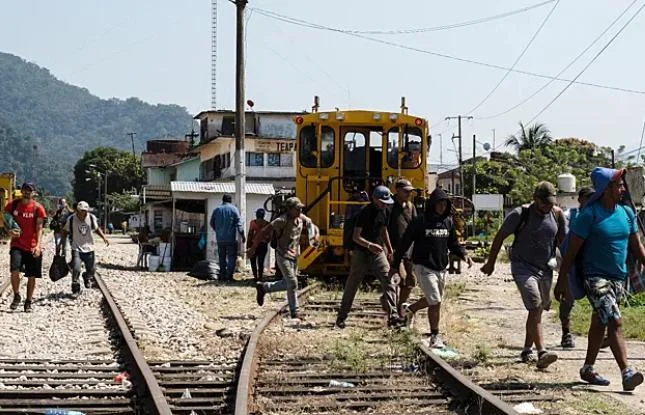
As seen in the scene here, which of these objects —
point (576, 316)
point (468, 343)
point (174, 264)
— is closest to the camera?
point (468, 343)

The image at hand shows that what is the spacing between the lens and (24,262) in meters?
13.4

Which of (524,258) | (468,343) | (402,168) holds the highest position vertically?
(402,168)

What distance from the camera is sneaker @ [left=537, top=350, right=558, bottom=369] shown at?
855cm

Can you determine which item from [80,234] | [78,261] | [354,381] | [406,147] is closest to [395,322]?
[354,381]

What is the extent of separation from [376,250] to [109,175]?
11238cm

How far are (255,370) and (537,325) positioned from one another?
2.71 meters

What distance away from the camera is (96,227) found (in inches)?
592

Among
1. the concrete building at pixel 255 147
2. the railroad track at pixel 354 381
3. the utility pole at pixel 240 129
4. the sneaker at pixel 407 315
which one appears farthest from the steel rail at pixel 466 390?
the concrete building at pixel 255 147

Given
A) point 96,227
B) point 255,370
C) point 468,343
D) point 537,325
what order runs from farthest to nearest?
point 96,227
point 468,343
point 537,325
point 255,370

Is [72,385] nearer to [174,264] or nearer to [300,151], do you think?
[300,151]

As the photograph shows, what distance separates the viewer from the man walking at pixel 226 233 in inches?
770

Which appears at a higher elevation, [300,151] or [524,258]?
[300,151]

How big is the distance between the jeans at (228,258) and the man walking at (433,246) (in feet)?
32.1

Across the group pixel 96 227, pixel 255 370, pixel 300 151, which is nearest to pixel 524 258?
pixel 255 370
